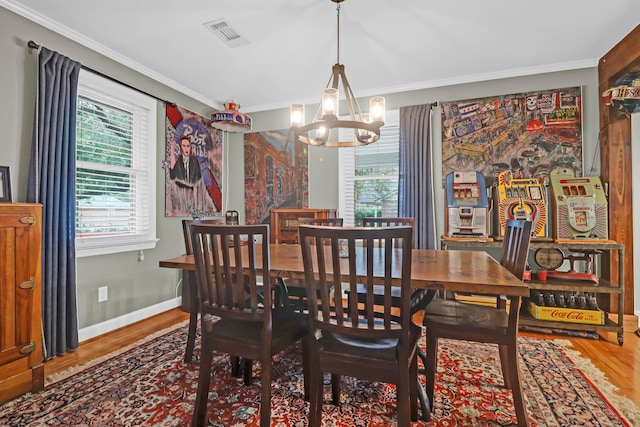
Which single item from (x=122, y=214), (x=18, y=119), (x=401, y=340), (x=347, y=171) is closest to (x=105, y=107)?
(x=18, y=119)

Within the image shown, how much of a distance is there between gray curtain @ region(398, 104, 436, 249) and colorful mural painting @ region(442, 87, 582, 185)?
7.9 inches

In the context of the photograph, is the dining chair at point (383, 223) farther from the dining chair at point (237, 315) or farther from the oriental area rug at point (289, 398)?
the dining chair at point (237, 315)

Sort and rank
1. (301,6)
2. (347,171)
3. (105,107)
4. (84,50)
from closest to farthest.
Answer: (301,6) < (84,50) < (105,107) < (347,171)

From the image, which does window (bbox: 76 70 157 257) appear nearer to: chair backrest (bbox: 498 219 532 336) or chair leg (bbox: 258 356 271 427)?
chair leg (bbox: 258 356 271 427)

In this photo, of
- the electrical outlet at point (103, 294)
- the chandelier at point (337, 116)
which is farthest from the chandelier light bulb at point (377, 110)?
the electrical outlet at point (103, 294)

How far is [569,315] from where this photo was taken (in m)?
2.81

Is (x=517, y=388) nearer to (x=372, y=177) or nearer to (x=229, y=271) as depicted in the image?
(x=229, y=271)

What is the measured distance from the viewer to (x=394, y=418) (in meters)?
1.68

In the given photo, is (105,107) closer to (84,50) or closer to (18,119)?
(84,50)

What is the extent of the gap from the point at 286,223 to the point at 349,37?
2.09 m

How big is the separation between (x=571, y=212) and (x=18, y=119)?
4409 millimetres

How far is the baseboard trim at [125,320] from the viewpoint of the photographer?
2.80m

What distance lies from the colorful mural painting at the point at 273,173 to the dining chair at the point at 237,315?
104 inches

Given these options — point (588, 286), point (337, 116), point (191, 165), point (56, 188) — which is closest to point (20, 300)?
point (56, 188)
